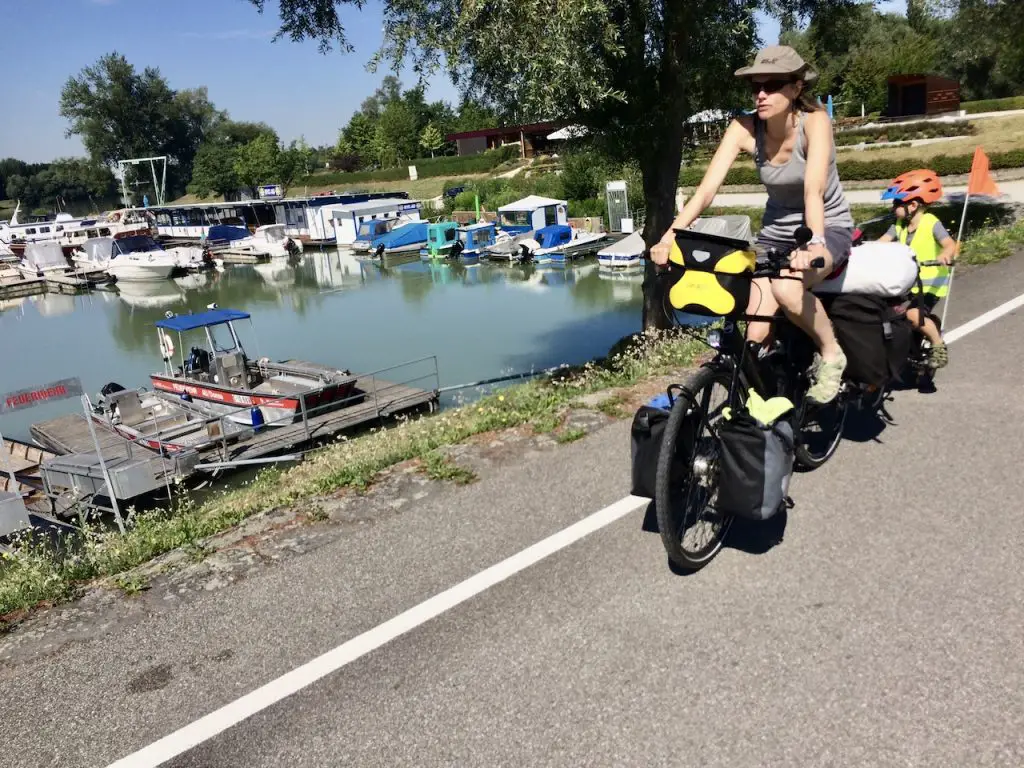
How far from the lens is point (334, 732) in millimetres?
2848

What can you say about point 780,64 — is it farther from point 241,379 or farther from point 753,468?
point 241,379

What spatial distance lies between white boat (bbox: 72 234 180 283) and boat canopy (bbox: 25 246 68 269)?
225 cm

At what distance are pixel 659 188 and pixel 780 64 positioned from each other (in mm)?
9700

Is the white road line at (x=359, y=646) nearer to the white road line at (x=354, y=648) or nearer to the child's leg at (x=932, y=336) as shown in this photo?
the white road line at (x=354, y=648)

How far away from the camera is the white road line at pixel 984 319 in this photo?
291 inches

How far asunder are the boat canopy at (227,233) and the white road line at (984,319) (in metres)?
60.8

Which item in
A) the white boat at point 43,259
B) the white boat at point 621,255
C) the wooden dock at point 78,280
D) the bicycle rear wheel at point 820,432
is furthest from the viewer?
the white boat at point 43,259

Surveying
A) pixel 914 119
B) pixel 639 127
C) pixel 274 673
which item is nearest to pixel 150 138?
pixel 914 119

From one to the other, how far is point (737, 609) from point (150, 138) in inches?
5228

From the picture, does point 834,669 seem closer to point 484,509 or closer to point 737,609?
point 737,609

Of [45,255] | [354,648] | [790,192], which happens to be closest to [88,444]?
[354,648]

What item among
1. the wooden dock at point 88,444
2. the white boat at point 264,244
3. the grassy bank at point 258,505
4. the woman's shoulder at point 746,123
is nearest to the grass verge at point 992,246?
the grassy bank at point 258,505

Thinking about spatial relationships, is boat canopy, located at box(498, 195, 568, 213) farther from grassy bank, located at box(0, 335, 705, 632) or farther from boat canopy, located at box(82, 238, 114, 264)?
grassy bank, located at box(0, 335, 705, 632)

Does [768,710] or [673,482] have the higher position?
[673,482]
